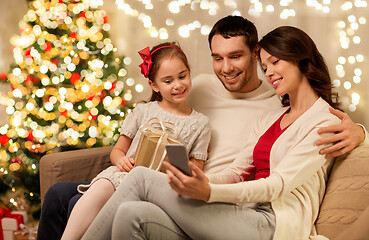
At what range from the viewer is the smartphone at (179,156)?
46.4 inches

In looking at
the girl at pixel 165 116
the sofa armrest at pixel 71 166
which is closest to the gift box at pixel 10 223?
the sofa armrest at pixel 71 166

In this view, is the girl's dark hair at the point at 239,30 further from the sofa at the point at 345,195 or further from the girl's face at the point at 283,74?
the sofa at the point at 345,195

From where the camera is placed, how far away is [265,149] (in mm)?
1616

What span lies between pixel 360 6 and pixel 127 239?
5.34 feet

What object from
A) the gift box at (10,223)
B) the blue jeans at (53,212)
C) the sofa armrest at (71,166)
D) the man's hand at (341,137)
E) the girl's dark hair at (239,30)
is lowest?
the gift box at (10,223)

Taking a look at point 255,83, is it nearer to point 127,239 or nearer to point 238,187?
point 238,187

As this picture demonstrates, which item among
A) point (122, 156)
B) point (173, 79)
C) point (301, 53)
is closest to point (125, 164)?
point (122, 156)

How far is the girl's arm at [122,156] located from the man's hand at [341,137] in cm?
82

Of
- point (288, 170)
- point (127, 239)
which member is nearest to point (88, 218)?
point (127, 239)

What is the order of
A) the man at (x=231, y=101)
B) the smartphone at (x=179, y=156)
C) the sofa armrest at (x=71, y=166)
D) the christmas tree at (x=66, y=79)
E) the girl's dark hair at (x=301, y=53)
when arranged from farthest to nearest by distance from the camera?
the christmas tree at (x=66, y=79) → the sofa armrest at (x=71, y=166) → the man at (x=231, y=101) → the girl's dark hair at (x=301, y=53) → the smartphone at (x=179, y=156)

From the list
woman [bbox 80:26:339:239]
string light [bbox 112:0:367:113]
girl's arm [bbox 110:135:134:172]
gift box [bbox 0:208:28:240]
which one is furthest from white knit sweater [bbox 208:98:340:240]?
gift box [bbox 0:208:28:240]

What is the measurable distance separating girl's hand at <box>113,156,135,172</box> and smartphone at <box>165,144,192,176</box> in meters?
0.60

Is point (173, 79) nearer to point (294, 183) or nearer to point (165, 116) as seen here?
point (165, 116)

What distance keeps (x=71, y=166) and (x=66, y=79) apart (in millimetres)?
817
